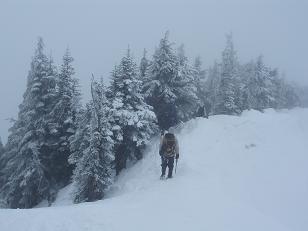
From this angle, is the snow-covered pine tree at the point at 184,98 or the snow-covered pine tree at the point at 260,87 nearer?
the snow-covered pine tree at the point at 184,98

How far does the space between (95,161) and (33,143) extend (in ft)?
25.7

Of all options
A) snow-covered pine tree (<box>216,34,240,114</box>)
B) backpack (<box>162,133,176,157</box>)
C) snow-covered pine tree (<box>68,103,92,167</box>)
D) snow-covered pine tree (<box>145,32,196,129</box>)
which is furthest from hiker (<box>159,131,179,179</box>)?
snow-covered pine tree (<box>216,34,240,114</box>)

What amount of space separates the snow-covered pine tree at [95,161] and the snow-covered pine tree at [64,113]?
21.4 feet

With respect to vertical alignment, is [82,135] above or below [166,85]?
below

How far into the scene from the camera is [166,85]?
106 feet

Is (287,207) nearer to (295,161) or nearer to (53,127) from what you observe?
(295,161)

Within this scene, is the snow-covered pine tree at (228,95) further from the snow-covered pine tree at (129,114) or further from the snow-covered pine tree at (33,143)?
the snow-covered pine tree at (33,143)

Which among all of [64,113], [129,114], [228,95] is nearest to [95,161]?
[129,114]

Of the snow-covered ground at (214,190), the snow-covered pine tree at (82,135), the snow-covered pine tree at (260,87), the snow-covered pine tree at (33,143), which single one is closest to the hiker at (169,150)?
the snow-covered ground at (214,190)

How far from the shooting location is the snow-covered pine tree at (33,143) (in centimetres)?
2917

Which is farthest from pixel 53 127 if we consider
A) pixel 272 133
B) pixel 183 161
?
pixel 272 133

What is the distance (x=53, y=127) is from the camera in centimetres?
3103

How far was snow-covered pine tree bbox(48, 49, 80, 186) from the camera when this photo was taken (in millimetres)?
31172

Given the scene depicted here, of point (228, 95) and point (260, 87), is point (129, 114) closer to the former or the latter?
point (228, 95)
